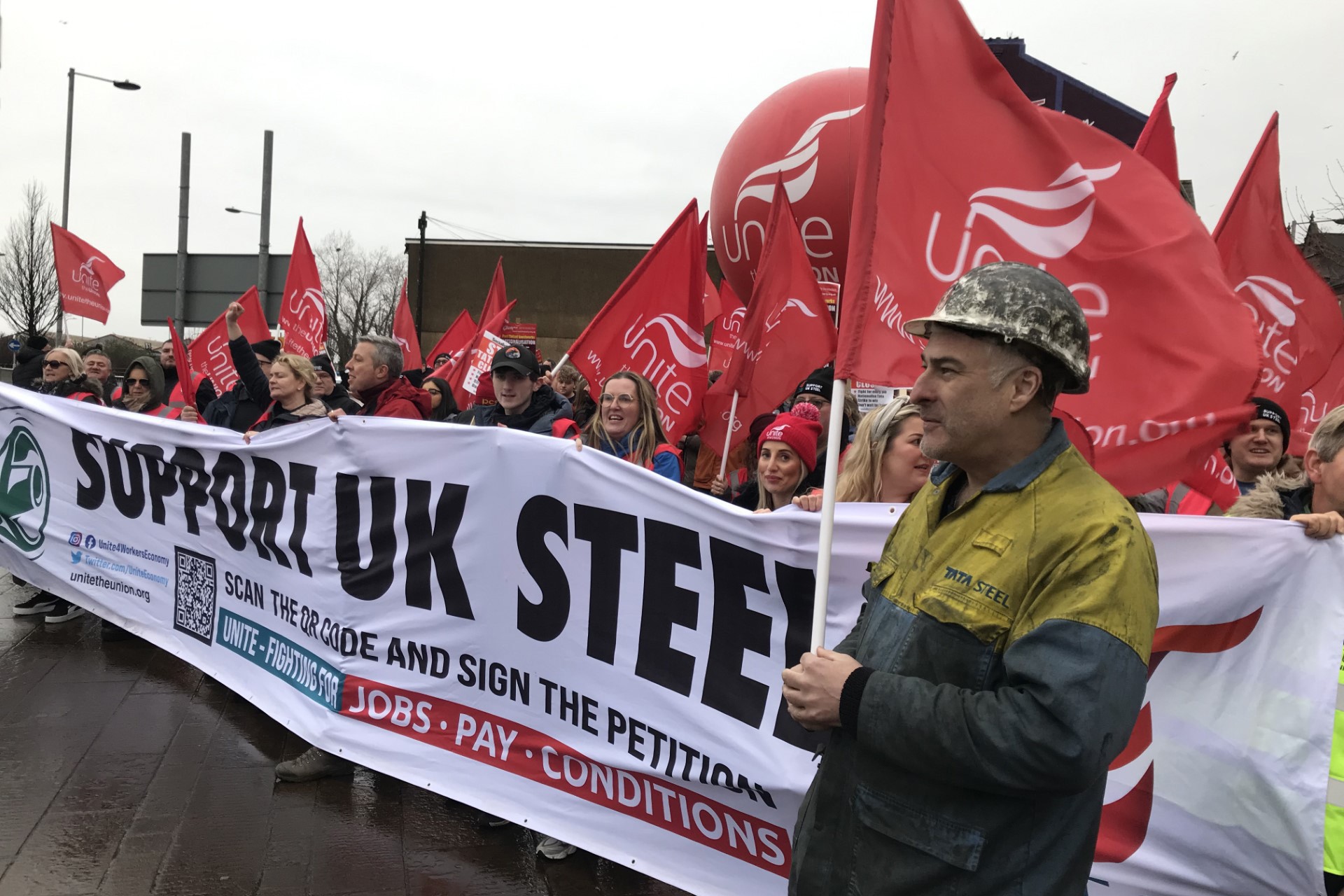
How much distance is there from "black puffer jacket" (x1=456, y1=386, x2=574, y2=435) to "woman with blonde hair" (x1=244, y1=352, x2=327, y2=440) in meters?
0.92

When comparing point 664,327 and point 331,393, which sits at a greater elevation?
point 664,327

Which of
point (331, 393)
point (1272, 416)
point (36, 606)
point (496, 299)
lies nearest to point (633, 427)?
point (331, 393)

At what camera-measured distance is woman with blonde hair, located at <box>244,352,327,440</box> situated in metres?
5.44

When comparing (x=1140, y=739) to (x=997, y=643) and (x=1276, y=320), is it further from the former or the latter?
(x=1276, y=320)

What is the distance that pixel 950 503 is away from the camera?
1916 millimetres

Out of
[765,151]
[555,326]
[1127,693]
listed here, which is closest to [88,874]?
[1127,693]

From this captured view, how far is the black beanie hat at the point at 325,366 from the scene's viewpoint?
722 cm

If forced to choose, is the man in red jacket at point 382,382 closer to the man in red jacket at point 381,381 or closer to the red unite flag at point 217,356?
the man in red jacket at point 381,381

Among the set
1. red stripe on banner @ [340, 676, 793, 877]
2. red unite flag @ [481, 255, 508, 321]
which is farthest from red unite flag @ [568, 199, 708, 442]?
red unite flag @ [481, 255, 508, 321]

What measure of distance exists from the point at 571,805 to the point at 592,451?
136 centimetres

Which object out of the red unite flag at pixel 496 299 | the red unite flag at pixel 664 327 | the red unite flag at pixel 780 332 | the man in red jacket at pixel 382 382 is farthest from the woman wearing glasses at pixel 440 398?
the red unite flag at pixel 780 332

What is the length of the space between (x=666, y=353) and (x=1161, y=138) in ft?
9.79

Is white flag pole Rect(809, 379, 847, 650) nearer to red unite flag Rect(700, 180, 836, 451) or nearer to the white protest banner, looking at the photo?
the white protest banner

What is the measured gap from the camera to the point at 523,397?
5426mm
